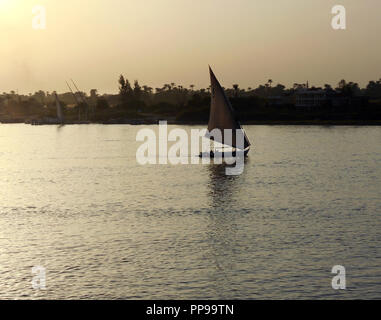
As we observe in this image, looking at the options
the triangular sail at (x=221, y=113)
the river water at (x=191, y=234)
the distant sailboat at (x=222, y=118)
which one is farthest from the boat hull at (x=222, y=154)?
the river water at (x=191, y=234)

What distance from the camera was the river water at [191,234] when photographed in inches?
1016

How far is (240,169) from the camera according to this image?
80.4 meters

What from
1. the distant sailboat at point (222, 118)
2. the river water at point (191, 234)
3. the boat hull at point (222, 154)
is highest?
the distant sailboat at point (222, 118)

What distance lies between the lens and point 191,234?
37.1 metres

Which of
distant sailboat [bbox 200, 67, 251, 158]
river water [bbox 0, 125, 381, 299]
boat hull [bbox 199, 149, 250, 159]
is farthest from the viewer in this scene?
boat hull [bbox 199, 149, 250, 159]

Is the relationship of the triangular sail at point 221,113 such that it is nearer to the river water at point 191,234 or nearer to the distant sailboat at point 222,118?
the distant sailboat at point 222,118

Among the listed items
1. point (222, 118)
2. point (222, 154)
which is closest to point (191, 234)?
point (222, 154)

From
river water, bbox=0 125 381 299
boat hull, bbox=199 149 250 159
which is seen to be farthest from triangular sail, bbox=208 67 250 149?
river water, bbox=0 125 381 299

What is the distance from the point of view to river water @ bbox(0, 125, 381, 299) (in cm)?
2581

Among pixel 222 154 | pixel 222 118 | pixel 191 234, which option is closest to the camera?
pixel 191 234

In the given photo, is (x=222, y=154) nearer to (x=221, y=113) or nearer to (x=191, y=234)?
(x=221, y=113)

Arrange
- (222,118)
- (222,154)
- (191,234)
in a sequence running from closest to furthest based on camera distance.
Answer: (191,234) → (222,118) → (222,154)

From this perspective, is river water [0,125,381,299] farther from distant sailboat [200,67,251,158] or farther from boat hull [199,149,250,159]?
distant sailboat [200,67,251,158]

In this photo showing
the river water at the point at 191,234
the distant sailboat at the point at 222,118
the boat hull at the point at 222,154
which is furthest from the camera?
the boat hull at the point at 222,154
